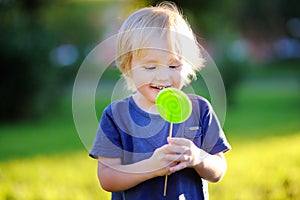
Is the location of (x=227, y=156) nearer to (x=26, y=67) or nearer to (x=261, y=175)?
(x=261, y=175)

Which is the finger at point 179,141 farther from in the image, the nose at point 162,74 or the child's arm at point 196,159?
the nose at point 162,74

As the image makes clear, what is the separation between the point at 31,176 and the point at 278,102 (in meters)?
11.6

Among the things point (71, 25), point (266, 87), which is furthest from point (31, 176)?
point (266, 87)

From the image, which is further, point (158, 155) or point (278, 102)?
point (278, 102)

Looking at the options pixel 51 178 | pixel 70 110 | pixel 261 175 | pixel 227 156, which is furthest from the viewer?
pixel 70 110

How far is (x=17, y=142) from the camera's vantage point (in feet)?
35.4

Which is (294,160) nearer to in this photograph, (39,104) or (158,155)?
(158,155)

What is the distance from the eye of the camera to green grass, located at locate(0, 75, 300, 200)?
5.40m

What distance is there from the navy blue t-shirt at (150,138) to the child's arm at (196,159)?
0.25 ft

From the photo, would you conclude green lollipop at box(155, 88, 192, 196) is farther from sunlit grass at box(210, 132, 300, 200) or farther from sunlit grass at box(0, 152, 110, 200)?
sunlit grass at box(0, 152, 110, 200)

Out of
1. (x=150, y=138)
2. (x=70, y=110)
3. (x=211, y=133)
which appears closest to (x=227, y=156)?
(x=211, y=133)

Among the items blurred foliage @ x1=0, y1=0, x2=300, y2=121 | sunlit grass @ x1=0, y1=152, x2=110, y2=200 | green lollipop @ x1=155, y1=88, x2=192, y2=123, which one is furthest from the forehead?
blurred foliage @ x1=0, y1=0, x2=300, y2=121

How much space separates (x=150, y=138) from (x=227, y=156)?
5.23 m

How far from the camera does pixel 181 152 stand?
300cm
